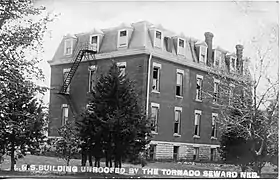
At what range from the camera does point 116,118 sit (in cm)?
363

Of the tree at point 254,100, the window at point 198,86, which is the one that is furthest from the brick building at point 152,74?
the tree at point 254,100

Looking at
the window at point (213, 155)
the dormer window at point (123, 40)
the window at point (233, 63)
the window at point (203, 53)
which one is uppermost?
the dormer window at point (123, 40)

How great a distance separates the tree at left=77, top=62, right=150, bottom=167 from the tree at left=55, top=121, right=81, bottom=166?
9cm

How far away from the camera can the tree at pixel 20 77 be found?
11.6 feet

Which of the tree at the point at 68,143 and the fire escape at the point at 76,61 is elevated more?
the fire escape at the point at 76,61

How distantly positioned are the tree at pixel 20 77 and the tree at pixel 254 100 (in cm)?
145

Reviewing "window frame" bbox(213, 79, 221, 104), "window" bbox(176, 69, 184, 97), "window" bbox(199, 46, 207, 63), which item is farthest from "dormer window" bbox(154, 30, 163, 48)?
"window frame" bbox(213, 79, 221, 104)

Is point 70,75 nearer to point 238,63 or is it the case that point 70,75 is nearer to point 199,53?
point 199,53

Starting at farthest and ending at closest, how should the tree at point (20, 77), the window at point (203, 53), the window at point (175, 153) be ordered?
the window at point (203, 53) < the window at point (175, 153) < the tree at point (20, 77)

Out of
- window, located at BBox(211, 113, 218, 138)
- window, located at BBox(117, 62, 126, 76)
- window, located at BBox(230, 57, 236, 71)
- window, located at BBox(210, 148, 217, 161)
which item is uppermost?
window, located at BBox(230, 57, 236, 71)

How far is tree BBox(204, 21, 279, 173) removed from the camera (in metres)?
3.93

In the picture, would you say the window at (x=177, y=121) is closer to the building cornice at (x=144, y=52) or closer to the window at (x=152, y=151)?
the window at (x=152, y=151)

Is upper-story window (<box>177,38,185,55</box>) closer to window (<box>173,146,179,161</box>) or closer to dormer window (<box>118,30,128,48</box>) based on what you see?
dormer window (<box>118,30,128,48</box>)

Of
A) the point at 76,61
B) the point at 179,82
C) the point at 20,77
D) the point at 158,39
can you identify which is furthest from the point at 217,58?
the point at 20,77
